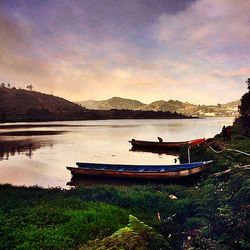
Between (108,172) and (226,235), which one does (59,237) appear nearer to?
(226,235)

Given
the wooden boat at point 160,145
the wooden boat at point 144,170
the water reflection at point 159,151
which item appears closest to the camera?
the wooden boat at point 144,170

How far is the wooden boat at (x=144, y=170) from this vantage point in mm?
25547

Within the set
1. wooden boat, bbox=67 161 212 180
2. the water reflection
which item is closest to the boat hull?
the water reflection

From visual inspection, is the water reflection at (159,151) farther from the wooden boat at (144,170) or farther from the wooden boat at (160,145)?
the wooden boat at (144,170)

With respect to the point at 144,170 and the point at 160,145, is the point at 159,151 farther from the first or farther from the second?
the point at 144,170

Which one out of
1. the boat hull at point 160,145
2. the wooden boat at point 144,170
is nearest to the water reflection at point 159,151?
the boat hull at point 160,145

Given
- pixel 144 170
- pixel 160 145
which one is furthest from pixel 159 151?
pixel 144 170

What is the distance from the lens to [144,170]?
2861 centimetres

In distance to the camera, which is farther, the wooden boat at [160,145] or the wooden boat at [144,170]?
the wooden boat at [160,145]

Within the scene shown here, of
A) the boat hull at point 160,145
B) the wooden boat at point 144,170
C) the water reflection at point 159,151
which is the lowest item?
the water reflection at point 159,151

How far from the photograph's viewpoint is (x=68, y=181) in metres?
31.6

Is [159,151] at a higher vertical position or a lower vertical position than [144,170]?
lower

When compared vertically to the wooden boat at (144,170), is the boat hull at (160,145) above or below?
below

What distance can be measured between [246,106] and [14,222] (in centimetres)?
3612
